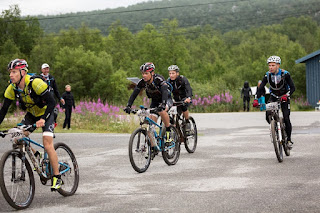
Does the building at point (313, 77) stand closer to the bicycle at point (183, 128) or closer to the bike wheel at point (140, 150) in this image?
the bicycle at point (183, 128)

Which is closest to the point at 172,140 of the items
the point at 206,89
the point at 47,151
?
the point at 47,151

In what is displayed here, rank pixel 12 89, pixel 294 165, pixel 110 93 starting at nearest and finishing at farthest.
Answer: pixel 12 89 → pixel 294 165 → pixel 110 93

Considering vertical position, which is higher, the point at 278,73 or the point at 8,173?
the point at 278,73

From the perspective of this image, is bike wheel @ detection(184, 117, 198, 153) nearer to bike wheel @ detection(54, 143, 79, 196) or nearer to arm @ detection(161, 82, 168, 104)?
arm @ detection(161, 82, 168, 104)

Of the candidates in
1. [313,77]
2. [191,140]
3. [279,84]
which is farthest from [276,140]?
[313,77]

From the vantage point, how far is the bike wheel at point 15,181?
641cm

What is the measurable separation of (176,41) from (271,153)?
8057 centimetres

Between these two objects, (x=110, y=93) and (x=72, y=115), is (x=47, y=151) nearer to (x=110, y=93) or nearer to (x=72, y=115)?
(x=72, y=115)

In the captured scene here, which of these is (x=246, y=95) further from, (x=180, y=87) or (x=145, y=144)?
(x=145, y=144)

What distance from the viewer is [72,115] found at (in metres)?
22.8

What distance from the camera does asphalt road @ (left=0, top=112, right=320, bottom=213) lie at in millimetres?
6656

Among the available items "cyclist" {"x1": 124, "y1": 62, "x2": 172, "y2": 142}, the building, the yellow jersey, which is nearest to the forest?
the building

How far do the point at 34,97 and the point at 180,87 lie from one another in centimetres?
564

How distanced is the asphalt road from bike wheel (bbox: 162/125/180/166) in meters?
0.16
